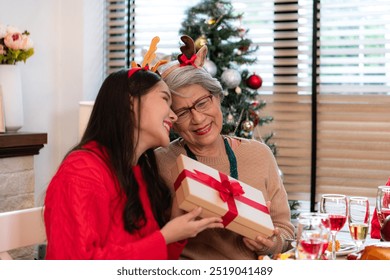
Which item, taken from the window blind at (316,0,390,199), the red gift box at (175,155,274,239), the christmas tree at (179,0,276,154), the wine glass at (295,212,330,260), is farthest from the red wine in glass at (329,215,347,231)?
the window blind at (316,0,390,199)

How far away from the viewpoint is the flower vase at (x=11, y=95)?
151 inches

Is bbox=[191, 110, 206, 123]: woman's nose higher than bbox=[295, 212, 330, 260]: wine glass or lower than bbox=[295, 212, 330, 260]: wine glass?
higher

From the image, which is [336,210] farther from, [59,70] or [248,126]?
[59,70]

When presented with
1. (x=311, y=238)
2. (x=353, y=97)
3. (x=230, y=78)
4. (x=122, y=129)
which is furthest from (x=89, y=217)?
(x=353, y=97)

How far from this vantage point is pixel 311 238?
4.61 ft

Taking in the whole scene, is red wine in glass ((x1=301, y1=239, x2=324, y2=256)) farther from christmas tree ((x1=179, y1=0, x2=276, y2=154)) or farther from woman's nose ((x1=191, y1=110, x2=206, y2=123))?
christmas tree ((x1=179, y1=0, x2=276, y2=154))

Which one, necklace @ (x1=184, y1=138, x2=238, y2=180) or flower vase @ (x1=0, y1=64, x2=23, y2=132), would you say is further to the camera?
flower vase @ (x1=0, y1=64, x2=23, y2=132)

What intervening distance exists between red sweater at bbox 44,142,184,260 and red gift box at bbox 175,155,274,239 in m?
0.14

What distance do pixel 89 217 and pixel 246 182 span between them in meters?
0.84

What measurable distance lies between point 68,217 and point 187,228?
32 centimetres

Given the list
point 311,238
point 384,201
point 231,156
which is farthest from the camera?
point 231,156

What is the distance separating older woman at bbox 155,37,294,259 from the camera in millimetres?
2205

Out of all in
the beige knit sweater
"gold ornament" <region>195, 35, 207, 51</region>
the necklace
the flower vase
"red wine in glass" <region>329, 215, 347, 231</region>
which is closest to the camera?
"red wine in glass" <region>329, 215, 347, 231</region>

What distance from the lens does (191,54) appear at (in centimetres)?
228
